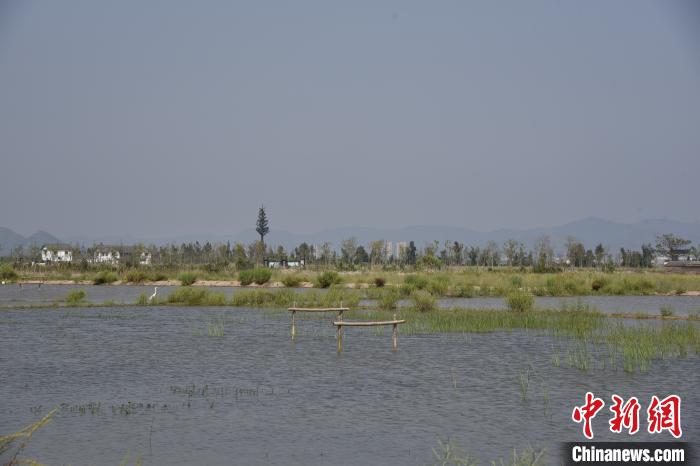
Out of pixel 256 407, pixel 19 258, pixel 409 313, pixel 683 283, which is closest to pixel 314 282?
pixel 409 313

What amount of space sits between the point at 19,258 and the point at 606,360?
93.4m

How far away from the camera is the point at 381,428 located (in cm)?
1459

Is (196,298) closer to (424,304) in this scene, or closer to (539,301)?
(424,304)

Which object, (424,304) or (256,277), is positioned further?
(256,277)

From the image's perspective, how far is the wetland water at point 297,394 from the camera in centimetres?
1330

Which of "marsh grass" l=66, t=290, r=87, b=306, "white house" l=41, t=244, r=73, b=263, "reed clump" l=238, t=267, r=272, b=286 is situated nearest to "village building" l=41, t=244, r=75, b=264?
"white house" l=41, t=244, r=73, b=263

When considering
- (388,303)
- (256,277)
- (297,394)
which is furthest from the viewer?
(256,277)

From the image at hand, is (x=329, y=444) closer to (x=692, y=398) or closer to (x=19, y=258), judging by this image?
(x=692, y=398)

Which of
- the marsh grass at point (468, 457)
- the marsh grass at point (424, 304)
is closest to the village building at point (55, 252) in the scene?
the marsh grass at point (424, 304)

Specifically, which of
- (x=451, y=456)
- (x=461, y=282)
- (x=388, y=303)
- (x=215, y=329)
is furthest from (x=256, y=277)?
(x=451, y=456)

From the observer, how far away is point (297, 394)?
17.8m

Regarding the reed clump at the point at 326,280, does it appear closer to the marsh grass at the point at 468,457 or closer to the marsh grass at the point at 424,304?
the marsh grass at the point at 424,304

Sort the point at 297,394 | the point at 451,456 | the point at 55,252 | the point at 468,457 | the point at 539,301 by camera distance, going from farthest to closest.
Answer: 1. the point at 55,252
2. the point at 539,301
3. the point at 297,394
4. the point at 451,456
5. the point at 468,457

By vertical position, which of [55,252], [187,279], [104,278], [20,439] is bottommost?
[20,439]
